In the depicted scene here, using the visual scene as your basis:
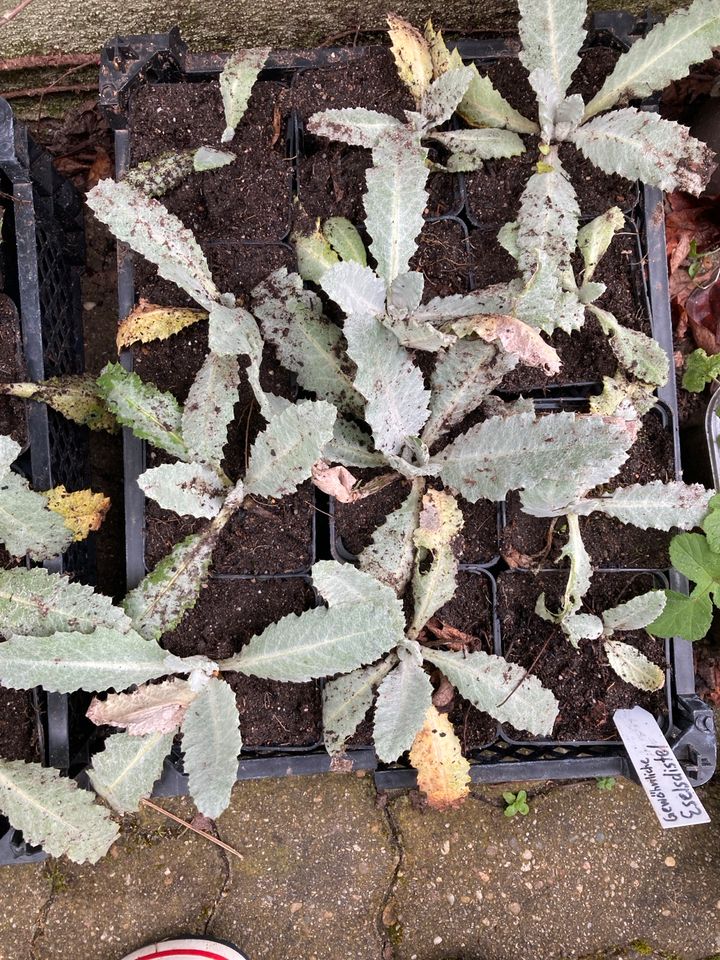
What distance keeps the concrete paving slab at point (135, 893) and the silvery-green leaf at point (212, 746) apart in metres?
0.63

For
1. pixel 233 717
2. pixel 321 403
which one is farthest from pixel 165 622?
pixel 321 403

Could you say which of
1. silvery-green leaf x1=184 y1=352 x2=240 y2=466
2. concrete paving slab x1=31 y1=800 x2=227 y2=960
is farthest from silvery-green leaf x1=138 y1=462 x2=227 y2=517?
concrete paving slab x1=31 y1=800 x2=227 y2=960

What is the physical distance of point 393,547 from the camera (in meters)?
1.51

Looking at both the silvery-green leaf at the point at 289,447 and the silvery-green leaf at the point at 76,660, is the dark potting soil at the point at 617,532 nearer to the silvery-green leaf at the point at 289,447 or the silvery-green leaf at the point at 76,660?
the silvery-green leaf at the point at 289,447

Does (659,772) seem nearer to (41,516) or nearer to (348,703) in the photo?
(348,703)

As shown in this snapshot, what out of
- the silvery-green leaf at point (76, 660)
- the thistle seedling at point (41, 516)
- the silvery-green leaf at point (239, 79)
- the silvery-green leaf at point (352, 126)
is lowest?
the silvery-green leaf at point (76, 660)

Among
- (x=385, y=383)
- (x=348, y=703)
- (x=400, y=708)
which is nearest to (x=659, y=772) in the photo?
(x=400, y=708)

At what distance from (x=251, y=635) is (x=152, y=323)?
69cm

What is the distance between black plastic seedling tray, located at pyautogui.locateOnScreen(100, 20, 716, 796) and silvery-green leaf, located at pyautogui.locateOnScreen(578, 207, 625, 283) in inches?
4.6

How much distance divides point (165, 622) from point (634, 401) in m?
1.11

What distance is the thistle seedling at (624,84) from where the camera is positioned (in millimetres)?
1492

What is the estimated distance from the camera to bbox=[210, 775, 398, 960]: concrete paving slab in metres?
2.01

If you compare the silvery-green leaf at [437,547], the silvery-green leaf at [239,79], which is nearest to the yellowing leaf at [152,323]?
the silvery-green leaf at [239,79]

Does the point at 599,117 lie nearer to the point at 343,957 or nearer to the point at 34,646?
the point at 34,646
